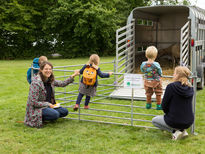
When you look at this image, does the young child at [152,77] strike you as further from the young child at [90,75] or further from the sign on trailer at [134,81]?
the young child at [90,75]

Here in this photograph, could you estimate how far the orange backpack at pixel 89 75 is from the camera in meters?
6.21

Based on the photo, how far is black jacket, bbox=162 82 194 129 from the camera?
4887 mm

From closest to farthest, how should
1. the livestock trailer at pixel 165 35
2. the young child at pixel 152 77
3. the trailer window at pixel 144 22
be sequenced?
the young child at pixel 152 77, the livestock trailer at pixel 165 35, the trailer window at pixel 144 22

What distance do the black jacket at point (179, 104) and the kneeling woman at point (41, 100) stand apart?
2339 millimetres

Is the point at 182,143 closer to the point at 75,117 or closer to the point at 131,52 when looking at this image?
the point at 75,117

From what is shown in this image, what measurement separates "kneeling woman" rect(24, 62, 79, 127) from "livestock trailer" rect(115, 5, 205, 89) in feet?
12.2

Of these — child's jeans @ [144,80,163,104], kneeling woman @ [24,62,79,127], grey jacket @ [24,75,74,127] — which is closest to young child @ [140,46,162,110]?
child's jeans @ [144,80,163,104]

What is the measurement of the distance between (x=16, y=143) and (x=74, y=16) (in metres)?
26.0

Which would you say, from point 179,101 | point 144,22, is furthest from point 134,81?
point 144,22

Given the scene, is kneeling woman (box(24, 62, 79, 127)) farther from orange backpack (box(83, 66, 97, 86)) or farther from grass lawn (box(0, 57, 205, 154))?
orange backpack (box(83, 66, 97, 86))

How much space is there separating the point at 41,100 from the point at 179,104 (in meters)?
2.74

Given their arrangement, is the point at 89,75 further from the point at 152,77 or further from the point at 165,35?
the point at 165,35

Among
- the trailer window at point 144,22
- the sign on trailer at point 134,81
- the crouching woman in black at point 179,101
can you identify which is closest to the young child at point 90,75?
the sign on trailer at point 134,81

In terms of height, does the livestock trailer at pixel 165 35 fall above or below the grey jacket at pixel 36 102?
above
